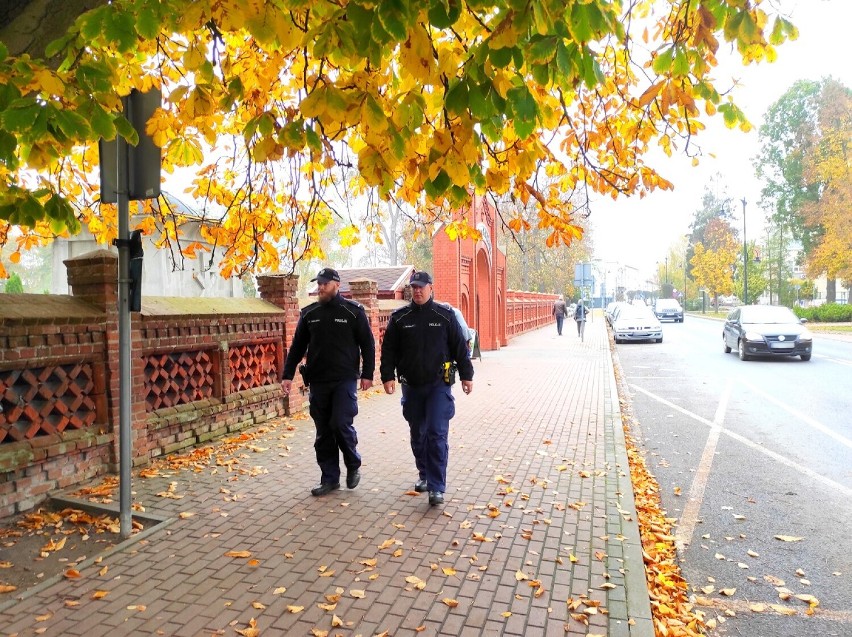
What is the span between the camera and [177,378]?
22.1 ft

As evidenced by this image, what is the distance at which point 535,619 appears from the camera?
313 centimetres

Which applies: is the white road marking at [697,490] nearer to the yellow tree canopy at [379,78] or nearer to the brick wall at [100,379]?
the yellow tree canopy at [379,78]

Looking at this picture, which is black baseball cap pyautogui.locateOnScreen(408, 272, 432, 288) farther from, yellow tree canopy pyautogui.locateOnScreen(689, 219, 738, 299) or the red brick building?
yellow tree canopy pyautogui.locateOnScreen(689, 219, 738, 299)

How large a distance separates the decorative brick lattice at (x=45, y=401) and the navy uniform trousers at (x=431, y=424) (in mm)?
2873

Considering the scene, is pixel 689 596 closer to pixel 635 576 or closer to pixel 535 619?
pixel 635 576

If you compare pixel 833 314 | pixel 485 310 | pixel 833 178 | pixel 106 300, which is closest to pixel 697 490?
pixel 106 300

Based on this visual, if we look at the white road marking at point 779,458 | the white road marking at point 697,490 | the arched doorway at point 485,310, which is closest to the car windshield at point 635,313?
the arched doorway at point 485,310

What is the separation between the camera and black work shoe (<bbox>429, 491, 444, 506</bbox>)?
4.84m

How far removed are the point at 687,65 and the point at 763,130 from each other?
2091 inches

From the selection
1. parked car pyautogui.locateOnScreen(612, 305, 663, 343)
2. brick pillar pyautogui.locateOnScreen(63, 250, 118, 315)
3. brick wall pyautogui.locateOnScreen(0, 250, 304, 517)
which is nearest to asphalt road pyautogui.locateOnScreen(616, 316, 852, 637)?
brick wall pyautogui.locateOnScreen(0, 250, 304, 517)

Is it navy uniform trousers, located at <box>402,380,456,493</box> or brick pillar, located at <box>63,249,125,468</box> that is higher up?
brick pillar, located at <box>63,249,125,468</box>

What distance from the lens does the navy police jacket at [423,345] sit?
505 cm

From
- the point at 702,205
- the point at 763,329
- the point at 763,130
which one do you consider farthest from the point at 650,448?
the point at 702,205

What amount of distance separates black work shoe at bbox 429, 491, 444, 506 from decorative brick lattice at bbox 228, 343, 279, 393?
3.69m
